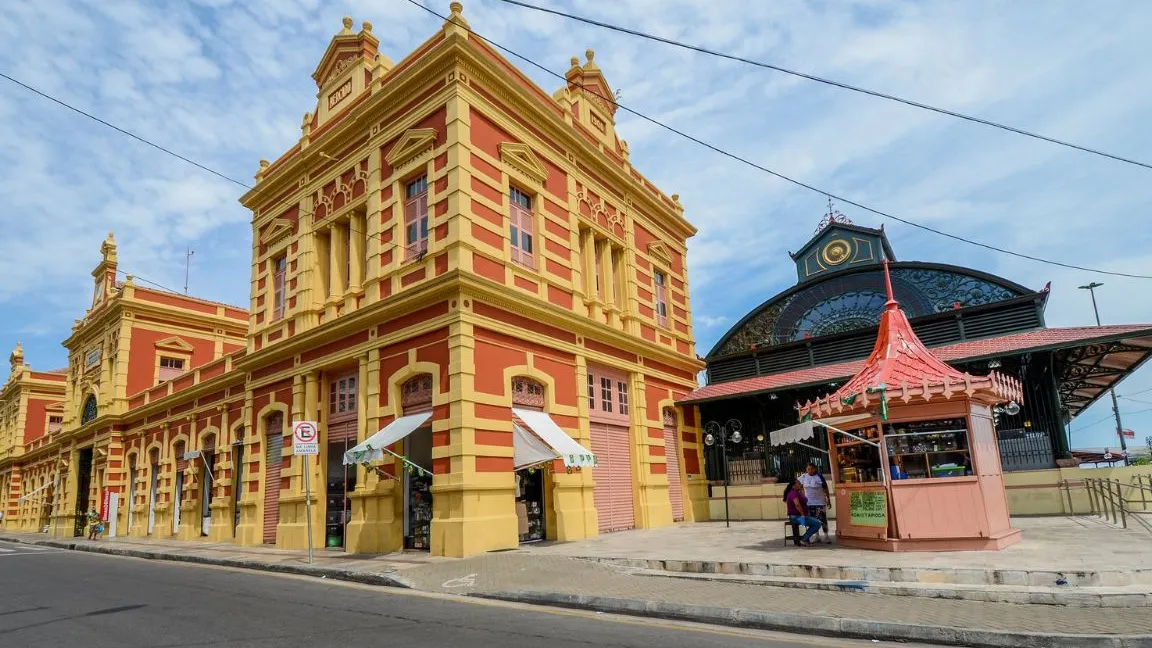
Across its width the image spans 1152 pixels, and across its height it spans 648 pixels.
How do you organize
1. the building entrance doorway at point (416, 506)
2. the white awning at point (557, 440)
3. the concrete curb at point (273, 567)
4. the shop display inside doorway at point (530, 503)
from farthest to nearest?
the shop display inside doorway at point (530, 503) → the building entrance doorway at point (416, 506) → the white awning at point (557, 440) → the concrete curb at point (273, 567)

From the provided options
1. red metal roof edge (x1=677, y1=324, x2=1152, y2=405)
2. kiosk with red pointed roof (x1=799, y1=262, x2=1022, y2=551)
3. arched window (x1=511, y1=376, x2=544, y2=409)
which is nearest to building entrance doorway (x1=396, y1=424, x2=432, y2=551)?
arched window (x1=511, y1=376, x2=544, y2=409)

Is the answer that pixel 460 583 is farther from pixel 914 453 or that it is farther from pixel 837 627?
pixel 914 453

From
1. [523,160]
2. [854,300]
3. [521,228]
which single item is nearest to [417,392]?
[521,228]

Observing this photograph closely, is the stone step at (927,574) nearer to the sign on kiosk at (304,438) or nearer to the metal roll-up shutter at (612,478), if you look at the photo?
the metal roll-up shutter at (612,478)

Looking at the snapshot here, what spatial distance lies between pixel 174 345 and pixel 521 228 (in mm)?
24530

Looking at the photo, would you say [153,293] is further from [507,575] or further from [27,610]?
[507,575]

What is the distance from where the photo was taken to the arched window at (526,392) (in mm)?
16047

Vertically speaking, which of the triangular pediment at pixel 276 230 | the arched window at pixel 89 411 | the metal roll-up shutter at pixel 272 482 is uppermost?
the triangular pediment at pixel 276 230

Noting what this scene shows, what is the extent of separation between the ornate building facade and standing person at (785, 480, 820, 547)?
4.36 m

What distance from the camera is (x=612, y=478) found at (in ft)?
61.8

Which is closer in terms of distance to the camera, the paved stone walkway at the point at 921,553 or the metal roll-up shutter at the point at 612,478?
the paved stone walkway at the point at 921,553

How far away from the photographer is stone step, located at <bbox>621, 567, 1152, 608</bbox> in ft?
24.5

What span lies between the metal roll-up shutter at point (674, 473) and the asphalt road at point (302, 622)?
12.6 metres

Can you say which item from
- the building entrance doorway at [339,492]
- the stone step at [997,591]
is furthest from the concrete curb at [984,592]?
the building entrance doorway at [339,492]
